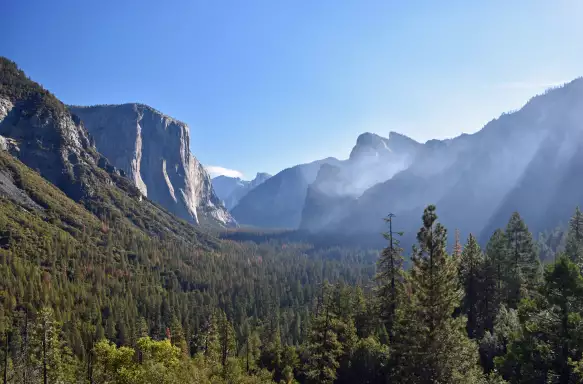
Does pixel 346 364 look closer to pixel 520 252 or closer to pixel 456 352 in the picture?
pixel 456 352

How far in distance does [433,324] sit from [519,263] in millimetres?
28446

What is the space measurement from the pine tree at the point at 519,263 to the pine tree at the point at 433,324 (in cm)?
2291

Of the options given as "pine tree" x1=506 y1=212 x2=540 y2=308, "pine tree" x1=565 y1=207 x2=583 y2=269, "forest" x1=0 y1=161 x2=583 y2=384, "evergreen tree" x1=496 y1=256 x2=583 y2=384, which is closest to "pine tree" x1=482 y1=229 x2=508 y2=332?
"forest" x1=0 y1=161 x2=583 y2=384

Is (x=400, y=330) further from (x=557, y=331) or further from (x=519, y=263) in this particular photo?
(x=519, y=263)

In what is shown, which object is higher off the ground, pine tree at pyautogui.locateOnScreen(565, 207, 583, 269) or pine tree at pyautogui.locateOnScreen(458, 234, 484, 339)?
pine tree at pyautogui.locateOnScreen(565, 207, 583, 269)

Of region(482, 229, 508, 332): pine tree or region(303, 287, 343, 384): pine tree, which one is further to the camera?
region(482, 229, 508, 332): pine tree

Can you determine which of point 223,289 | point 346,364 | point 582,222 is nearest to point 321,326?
point 346,364

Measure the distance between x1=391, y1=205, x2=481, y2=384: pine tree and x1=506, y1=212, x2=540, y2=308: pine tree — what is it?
75.1ft

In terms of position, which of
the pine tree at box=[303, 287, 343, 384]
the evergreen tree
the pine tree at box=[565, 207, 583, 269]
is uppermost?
the pine tree at box=[565, 207, 583, 269]

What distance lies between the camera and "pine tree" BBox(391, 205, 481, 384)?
2405cm

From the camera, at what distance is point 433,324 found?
984 inches

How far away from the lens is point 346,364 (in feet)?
142

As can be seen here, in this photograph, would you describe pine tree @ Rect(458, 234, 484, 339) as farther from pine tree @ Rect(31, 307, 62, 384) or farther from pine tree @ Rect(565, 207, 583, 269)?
pine tree @ Rect(31, 307, 62, 384)

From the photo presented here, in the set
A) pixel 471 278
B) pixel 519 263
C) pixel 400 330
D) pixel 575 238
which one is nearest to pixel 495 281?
pixel 471 278
